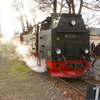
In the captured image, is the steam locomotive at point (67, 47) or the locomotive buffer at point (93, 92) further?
the steam locomotive at point (67, 47)

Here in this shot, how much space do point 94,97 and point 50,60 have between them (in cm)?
300

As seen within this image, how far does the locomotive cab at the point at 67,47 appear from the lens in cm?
570

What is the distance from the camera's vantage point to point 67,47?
5.82m

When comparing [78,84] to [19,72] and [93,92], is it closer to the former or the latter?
[93,92]

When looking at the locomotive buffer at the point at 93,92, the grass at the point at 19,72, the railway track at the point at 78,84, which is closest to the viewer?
the locomotive buffer at the point at 93,92

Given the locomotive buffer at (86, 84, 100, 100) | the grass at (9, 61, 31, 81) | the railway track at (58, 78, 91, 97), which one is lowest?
the railway track at (58, 78, 91, 97)

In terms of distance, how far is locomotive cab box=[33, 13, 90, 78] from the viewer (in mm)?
5703

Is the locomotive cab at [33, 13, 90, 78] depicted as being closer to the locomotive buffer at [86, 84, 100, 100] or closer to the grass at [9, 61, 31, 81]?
the grass at [9, 61, 31, 81]

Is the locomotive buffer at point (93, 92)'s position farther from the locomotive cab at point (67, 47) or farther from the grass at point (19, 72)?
the grass at point (19, 72)

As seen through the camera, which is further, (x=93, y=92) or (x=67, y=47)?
(x=67, y=47)

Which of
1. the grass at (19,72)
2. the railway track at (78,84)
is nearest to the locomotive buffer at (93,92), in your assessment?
the railway track at (78,84)

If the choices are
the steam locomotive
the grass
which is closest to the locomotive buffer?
the steam locomotive

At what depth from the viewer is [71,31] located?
5.88 meters

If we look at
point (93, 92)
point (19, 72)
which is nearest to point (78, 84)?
point (93, 92)
